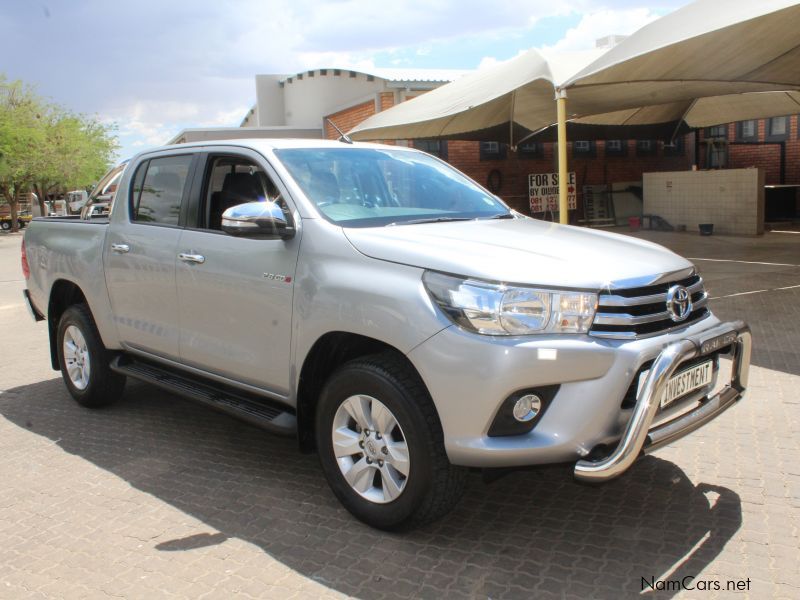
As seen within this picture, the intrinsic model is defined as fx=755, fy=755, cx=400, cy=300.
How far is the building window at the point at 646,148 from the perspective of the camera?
2378 centimetres

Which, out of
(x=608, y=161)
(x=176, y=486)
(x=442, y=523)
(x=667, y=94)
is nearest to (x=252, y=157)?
(x=176, y=486)

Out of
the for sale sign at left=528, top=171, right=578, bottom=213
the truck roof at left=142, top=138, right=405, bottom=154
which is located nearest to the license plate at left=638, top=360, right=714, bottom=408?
the truck roof at left=142, top=138, right=405, bottom=154

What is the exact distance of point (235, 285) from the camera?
4.04m

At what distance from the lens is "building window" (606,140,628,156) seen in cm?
2325

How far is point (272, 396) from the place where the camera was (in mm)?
3951

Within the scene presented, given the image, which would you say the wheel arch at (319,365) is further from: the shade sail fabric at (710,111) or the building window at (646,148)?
the building window at (646,148)

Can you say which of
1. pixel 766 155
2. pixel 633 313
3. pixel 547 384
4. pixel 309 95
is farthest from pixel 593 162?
pixel 547 384

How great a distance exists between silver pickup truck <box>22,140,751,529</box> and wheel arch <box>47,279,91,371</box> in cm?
97

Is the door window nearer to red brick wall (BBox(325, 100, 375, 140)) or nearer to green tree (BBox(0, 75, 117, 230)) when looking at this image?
red brick wall (BBox(325, 100, 375, 140))

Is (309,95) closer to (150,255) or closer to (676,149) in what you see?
(676,149)

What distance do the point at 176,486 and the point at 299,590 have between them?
141 centimetres

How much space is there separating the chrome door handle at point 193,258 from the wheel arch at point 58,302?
181cm

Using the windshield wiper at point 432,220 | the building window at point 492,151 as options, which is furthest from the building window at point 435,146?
the windshield wiper at point 432,220

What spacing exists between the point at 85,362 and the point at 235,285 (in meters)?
2.21
